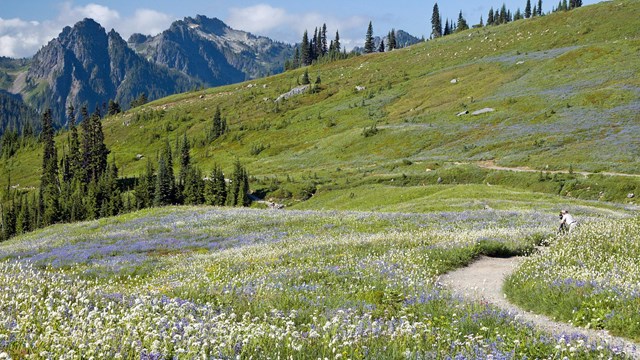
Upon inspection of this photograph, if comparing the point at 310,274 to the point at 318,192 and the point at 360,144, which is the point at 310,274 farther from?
the point at 360,144

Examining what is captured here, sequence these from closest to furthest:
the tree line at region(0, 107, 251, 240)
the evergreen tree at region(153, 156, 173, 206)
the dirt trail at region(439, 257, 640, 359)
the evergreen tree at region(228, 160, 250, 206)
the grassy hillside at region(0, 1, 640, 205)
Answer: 1. the dirt trail at region(439, 257, 640, 359)
2. the grassy hillside at region(0, 1, 640, 205)
3. the evergreen tree at region(228, 160, 250, 206)
4. the tree line at region(0, 107, 251, 240)
5. the evergreen tree at region(153, 156, 173, 206)

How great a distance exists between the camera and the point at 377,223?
27.6 meters

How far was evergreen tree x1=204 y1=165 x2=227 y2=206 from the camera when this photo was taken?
90656mm

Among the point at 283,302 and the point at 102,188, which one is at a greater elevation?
the point at 283,302

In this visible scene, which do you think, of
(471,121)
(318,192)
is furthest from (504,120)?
(318,192)

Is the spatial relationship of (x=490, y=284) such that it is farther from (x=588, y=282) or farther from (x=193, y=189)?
(x=193, y=189)

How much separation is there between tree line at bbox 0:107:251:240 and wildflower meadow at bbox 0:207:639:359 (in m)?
59.5

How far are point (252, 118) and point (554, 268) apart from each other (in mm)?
162045

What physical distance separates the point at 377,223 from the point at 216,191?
69.5m

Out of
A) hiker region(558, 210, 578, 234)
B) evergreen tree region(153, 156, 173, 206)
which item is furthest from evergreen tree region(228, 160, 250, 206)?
hiker region(558, 210, 578, 234)

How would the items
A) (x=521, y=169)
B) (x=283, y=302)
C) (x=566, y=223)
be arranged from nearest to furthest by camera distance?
(x=283, y=302), (x=566, y=223), (x=521, y=169)

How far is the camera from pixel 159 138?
19162cm

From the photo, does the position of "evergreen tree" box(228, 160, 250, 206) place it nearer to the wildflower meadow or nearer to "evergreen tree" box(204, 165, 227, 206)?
"evergreen tree" box(204, 165, 227, 206)

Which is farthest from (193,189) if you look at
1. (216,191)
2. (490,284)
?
(490,284)
